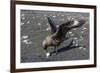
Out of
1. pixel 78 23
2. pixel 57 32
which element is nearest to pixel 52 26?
pixel 57 32

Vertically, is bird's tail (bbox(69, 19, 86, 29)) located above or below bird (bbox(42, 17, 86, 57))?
above

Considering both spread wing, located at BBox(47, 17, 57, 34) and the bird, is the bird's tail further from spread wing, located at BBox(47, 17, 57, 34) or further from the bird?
spread wing, located at BBox(47, 17, 57, 34)

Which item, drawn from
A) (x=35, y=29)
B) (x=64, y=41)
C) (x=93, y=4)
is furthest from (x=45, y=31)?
(x=93, y=4)

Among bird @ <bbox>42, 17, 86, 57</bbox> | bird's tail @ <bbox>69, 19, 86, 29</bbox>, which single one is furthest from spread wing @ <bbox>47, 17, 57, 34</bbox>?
bird's tail @ <bbox>69, 19, 86, 29</bbox>

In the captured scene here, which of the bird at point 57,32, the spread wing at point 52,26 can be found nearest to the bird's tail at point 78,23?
the bird at point 57,32

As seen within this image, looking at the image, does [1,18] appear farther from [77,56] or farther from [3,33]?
[77,56]

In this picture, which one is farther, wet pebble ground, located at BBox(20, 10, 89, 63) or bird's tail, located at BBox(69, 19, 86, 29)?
bird's tail, located at BBox(69, 19, 86, 29)

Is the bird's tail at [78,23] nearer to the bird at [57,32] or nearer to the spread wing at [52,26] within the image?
the bird at [57,32]

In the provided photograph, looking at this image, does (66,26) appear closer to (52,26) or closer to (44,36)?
(52,26)
